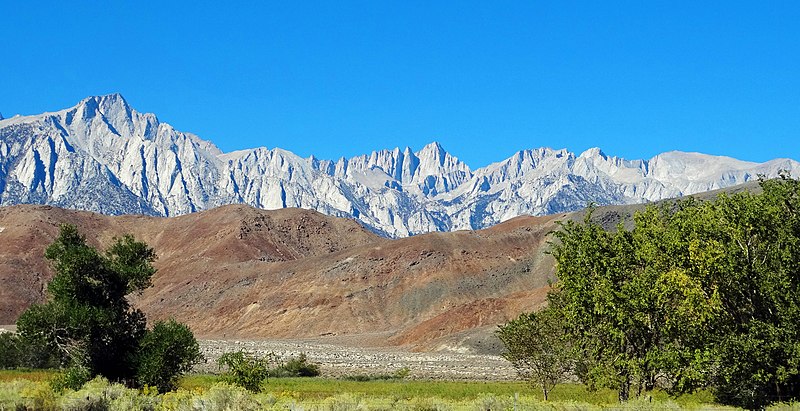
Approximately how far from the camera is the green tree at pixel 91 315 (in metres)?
40.2

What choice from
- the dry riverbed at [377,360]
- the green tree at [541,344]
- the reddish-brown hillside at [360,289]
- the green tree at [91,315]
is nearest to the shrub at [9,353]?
the dry riverbed at [377,360]

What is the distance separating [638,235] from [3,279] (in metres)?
166

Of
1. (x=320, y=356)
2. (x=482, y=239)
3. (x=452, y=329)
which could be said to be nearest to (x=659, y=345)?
(x=320, y=356)

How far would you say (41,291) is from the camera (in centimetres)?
17525

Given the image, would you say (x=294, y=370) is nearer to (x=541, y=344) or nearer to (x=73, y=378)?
(x=541, y=344)

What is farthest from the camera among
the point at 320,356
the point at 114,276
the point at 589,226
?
the point at 320,356

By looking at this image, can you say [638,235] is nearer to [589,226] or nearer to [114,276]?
[589,226]

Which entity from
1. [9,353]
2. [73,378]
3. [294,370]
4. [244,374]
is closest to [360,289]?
[294,370]

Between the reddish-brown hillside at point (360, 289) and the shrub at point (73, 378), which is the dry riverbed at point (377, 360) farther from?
the shrub at point (73, 378)

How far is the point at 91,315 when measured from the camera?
1590 inches

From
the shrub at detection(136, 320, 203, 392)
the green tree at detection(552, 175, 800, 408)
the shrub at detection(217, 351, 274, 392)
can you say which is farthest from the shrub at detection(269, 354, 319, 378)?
the green tree at detection(552, 175, 800, 408)

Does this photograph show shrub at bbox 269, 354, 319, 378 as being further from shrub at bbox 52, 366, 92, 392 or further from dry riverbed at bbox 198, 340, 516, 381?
shrub at bbox 52, 366, 92, 392

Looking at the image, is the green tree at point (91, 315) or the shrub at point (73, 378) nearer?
the shrub at point (73, 378)

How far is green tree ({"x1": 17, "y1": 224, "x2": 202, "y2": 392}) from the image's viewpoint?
132 ft
